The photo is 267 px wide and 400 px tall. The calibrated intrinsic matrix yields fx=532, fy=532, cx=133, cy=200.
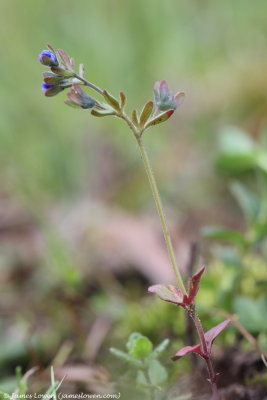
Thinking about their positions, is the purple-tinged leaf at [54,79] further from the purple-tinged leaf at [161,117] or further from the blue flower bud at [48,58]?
the purple-tinged leaf at [161,117]

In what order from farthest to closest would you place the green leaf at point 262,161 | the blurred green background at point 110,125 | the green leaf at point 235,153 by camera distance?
the blurred green background at point 110,125 < the green leaf at point 235,153 < the green leaf at point 262,161

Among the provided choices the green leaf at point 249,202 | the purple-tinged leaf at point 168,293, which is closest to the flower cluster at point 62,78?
the purple-tinged leaf at point 168,293

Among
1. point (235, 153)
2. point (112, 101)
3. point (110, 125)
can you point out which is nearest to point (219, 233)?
point (235, 153)

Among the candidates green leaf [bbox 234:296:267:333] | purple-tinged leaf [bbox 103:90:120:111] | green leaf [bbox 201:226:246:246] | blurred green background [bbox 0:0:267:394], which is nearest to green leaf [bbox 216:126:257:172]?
green leaf [bbox 201:226:246:246]

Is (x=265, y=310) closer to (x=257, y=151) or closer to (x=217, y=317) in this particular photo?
(x=217, y=317)

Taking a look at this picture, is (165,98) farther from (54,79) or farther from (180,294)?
(180,294)
